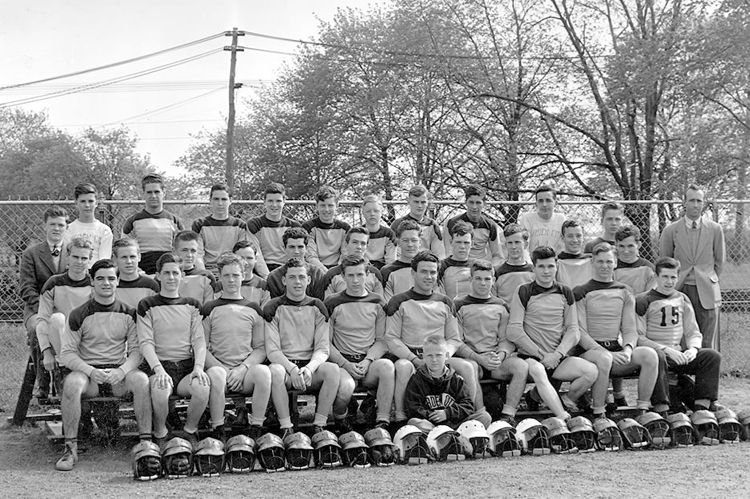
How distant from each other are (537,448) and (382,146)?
1676cm

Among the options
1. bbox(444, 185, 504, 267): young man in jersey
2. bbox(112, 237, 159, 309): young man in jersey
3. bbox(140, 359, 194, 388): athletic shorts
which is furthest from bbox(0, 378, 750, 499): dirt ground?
bbox(444, 185, 504, 267): young man in jersey

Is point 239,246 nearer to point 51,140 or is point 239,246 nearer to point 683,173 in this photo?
point 683,173

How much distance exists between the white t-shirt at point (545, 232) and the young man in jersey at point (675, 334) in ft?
3.23

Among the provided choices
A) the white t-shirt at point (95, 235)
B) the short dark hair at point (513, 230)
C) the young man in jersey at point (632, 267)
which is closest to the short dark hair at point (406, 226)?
the short dark hair at point (513, 230)

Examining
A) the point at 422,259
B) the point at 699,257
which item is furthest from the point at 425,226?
the point at 699,257

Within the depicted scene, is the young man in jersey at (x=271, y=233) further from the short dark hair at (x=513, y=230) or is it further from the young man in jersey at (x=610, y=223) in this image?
the young man in jersey at (x=610, y=223)

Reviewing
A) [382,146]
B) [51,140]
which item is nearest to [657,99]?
[382,146]

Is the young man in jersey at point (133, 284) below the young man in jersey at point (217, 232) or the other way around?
below

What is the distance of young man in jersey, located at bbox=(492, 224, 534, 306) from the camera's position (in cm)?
663

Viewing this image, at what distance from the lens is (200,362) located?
5.45m

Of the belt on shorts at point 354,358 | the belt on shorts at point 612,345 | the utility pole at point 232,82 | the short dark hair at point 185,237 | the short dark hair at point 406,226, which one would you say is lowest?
the belt on shorts at point 354,358

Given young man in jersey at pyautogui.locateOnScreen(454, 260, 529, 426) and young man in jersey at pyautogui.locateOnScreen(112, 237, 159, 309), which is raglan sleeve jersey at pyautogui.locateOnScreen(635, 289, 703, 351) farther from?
young man in jersey at pyautogui.locateOnScreen(112, 237, 159, 309)

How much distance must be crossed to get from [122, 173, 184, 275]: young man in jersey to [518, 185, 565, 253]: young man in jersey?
130 inches

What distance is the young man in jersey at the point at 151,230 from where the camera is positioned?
6.72 meters
